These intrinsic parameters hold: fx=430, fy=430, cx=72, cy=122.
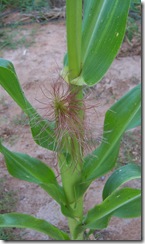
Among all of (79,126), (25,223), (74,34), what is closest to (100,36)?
(74,34)

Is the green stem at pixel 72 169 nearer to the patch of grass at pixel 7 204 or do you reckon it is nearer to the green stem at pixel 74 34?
the green stem at pixel 74 34

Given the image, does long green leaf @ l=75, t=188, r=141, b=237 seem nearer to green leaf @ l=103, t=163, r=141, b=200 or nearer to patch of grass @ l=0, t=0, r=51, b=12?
green leaf @ l=103, t=163, r=141, b=200

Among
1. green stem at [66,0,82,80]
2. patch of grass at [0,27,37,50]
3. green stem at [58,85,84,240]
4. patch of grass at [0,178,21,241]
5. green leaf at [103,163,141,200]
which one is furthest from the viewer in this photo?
patch of grass at [0,27,37,50]

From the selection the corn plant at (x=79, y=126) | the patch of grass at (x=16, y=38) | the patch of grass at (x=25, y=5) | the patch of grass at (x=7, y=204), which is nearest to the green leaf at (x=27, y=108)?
the corn plant at (x=79, y=126)

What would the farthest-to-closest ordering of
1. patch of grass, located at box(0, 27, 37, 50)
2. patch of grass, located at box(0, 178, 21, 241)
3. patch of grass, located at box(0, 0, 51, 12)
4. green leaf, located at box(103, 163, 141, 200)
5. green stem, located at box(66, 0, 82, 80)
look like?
patch of grass, located at box(0, 0, 51, 12) → patch of grass, located at box(0, 27, 37, 50) → patch of grass, located at box(0, 178, 21, 241) → green leaf, located at box(103, 163, 141, 200) → green stem, located at box(66, 0, 82, 80)

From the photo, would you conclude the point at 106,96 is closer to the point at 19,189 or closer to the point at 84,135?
the point at 19,189

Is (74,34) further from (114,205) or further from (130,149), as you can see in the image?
(130,149)

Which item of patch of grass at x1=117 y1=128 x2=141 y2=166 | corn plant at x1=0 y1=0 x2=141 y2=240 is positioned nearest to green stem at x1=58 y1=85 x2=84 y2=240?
corn plant at x1=0 y1=0 x2=141 y2=240

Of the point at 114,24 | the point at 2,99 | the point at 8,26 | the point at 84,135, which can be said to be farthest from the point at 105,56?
the point at 8,26
